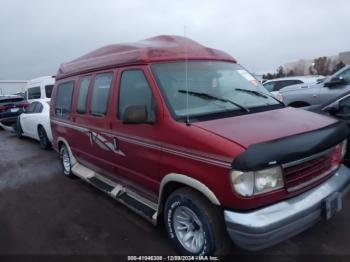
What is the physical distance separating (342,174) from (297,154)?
42.9 inches

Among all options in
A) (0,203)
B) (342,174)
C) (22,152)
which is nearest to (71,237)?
(0,203)

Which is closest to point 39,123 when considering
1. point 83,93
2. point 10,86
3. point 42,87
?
point 83,93

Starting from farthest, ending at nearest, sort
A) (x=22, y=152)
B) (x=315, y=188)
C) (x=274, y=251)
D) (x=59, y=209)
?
(x=22, y=152) < (x=59, y=209) < (x=274, y=251) < (x=315, y=188)

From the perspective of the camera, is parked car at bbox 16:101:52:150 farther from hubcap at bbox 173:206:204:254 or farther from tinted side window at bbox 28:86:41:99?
hubcap at bbox 173:206:204:254

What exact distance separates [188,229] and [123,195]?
4.38ft

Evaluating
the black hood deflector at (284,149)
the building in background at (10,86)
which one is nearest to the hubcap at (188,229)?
the black hood deflector at (284,149)

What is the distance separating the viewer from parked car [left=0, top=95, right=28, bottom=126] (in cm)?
1523

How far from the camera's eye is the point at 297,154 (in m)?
3.01

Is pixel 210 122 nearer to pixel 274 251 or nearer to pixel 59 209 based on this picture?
pixel 274 251

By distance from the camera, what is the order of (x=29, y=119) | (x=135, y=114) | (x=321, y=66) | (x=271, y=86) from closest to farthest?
1. (x=135, y=114)
2. (x=29, y=119)
3. (x=271, y=86)
4. (x=321, y=66)

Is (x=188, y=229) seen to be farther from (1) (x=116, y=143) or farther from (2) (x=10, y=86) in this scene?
(2) (x=10, y=86)

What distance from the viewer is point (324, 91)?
818cm

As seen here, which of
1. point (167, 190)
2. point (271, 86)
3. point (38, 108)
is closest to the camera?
point (167, 190)

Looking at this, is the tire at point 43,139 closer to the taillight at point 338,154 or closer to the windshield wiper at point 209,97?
the windshield wiper at point 209,97
